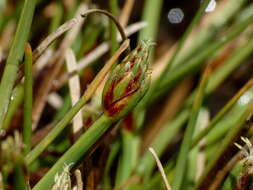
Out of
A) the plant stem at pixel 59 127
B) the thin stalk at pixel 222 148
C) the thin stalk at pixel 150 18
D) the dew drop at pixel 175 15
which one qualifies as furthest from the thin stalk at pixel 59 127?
the dew drop at pixel 175 15

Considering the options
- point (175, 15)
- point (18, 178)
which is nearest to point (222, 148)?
point (18, 178)

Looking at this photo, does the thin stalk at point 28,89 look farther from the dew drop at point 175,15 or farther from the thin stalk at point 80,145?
the dew drop at point 175,15

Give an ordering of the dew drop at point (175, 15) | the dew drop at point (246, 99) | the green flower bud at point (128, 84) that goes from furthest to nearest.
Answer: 1. the dew drop at point (175, 15)
2. the dew drop at point (246, 99)
3. the green flower bud at point (128, 84)

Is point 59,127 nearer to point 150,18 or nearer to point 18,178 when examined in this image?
point 18,178

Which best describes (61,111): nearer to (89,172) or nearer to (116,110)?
(89,172)

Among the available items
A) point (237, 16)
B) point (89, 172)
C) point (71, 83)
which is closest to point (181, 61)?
point (237, 16)
